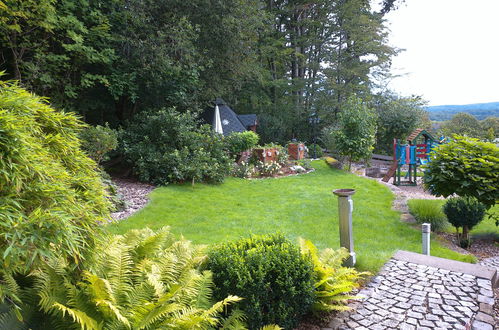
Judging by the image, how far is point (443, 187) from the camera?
6.03m

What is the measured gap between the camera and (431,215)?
6949 millimetres

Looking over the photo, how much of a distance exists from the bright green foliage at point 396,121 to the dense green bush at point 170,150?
10794 millimetres

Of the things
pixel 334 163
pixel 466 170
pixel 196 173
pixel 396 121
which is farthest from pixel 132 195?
pixel 396 121

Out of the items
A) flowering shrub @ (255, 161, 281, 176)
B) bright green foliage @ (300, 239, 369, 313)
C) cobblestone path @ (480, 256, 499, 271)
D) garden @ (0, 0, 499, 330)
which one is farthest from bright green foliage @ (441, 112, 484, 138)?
bright green foliage @ (300, 239, 369, 313)

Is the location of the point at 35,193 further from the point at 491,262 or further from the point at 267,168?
the point at 267,168

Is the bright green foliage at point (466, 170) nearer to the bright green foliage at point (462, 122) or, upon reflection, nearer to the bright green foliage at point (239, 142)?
the bright green foliage at point (239, 142)

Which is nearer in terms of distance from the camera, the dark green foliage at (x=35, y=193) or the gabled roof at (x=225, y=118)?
the dark green foliage at (x=35, y=193)

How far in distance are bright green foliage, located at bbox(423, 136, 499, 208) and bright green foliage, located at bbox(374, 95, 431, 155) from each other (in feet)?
39.0

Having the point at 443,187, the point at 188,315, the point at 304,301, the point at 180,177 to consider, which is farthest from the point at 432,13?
the point at 188,315

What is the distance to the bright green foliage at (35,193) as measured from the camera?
1.51 metres

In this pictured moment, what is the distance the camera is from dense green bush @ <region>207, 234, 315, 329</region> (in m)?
2.77

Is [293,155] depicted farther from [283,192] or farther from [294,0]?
[294,0]

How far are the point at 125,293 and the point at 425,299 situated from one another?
2941 mm

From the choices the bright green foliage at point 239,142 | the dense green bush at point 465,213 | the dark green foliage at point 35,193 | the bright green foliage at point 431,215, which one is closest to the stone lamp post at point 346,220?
the dark green foliage at point 35,193
